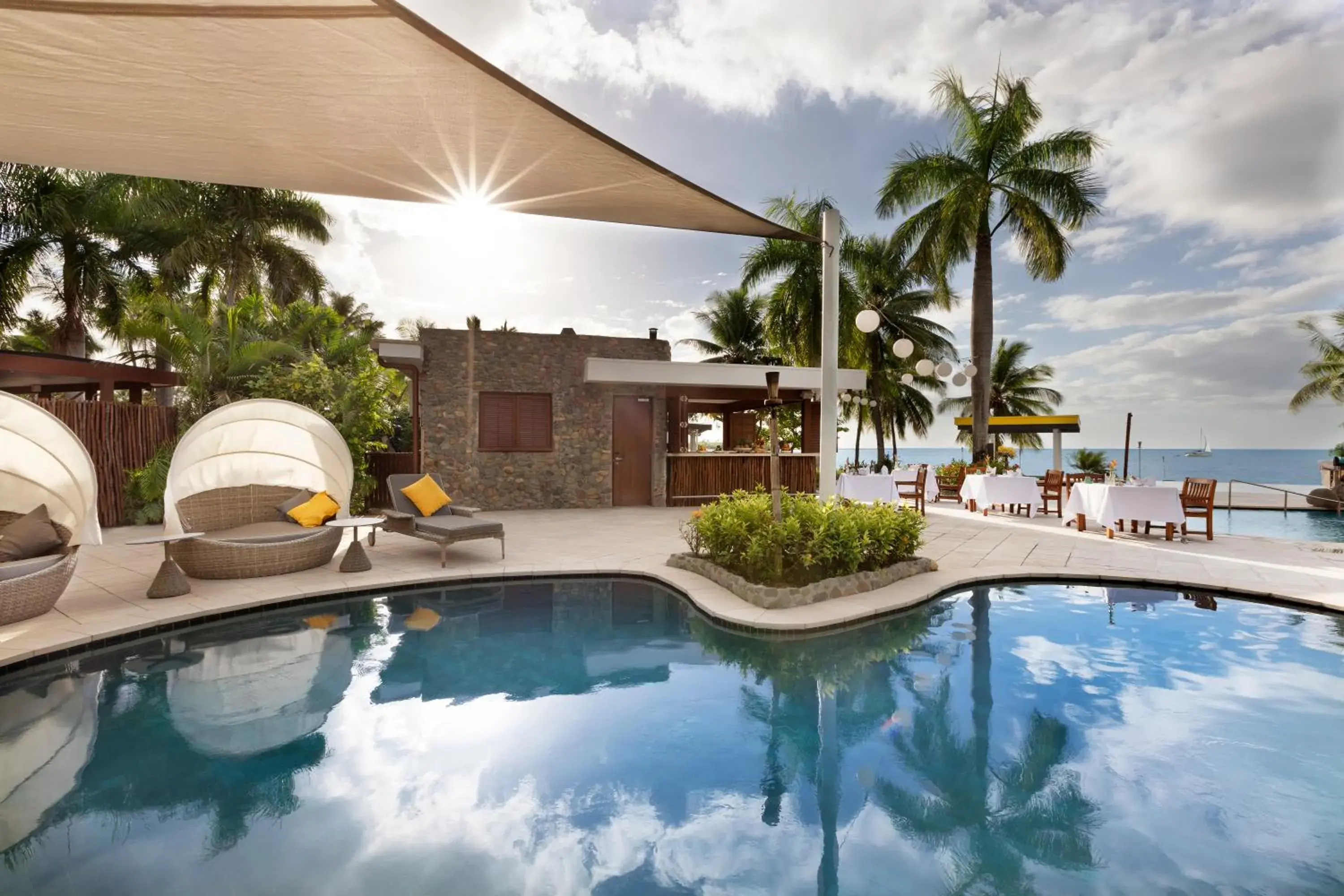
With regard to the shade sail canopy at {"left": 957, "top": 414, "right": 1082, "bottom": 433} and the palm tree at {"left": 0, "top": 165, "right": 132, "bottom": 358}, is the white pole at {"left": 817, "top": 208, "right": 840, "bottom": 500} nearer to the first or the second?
the shade sail canopy at {"left": 957, "top": 414, "right": 1082, "bottom": 433}

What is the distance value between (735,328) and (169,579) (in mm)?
20323

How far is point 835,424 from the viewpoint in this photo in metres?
6.22

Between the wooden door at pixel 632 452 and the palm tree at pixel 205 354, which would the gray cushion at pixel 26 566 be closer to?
the palm tree at pixel 205 354

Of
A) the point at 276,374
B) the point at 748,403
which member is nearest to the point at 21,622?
the point at 276,374

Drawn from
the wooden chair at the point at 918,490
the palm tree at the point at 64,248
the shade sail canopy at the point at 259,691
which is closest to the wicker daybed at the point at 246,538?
the shade sail canopy at the point at 259,691

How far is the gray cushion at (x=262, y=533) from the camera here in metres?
6.27

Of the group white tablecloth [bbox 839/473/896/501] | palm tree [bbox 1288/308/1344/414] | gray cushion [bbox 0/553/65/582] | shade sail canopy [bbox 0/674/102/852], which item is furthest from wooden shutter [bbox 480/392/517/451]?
palm tree [bbox 1288/308/1344/414]

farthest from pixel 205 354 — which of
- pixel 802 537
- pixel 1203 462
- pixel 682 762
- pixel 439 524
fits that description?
pixel 1203 462

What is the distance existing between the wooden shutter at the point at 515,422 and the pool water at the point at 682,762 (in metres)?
7.31

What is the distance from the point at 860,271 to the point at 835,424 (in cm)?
1487

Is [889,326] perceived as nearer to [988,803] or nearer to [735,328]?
[735,328]

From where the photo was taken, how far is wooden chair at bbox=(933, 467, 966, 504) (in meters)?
14.7

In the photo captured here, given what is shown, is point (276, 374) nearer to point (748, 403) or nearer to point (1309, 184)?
point (748, 403)

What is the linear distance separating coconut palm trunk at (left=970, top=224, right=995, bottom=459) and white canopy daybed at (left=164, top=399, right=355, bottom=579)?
13233mm
